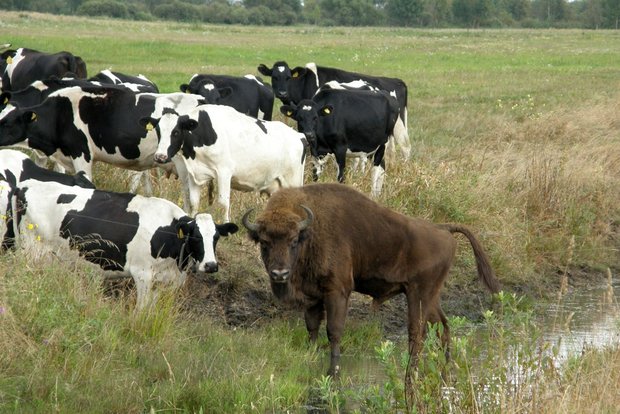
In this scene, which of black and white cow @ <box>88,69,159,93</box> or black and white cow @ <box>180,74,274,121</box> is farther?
black and white cow @ <box>180,74,274,121</box>

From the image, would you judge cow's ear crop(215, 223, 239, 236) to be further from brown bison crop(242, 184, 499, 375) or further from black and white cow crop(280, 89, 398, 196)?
black and white cow crop(280, 89, 398, 196)

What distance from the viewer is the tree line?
322 feet

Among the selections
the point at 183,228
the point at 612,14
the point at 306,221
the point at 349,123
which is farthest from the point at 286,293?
the point at 612,14

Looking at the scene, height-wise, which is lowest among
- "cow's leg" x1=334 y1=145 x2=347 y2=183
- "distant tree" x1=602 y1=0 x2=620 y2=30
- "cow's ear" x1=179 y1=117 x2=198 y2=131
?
"distant tree" x1=602 y1=0 x2=620 y2=30

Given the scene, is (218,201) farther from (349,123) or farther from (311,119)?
(349,123)

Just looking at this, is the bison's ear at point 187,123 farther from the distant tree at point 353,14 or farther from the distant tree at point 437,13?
the distant tree at point 437,13

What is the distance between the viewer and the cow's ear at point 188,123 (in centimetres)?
1187

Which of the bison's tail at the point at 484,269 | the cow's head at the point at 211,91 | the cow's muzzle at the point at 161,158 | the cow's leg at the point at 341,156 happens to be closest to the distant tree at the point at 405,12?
the cow's head at the point at 211,91

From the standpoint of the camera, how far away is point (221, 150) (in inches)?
482

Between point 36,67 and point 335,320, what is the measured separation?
11077 millimetres

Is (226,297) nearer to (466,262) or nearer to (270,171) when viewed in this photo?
(270,171)

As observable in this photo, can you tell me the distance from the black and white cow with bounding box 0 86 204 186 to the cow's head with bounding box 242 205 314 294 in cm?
389

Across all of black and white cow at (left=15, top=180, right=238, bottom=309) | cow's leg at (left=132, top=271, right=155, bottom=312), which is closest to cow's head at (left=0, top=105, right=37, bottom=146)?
black and white cow at (left=15, top=180, right=238, bottom=309)

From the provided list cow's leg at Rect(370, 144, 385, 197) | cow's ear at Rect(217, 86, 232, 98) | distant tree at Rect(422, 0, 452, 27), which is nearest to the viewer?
cow's leg at Rect(370, 144, 385, 197)
